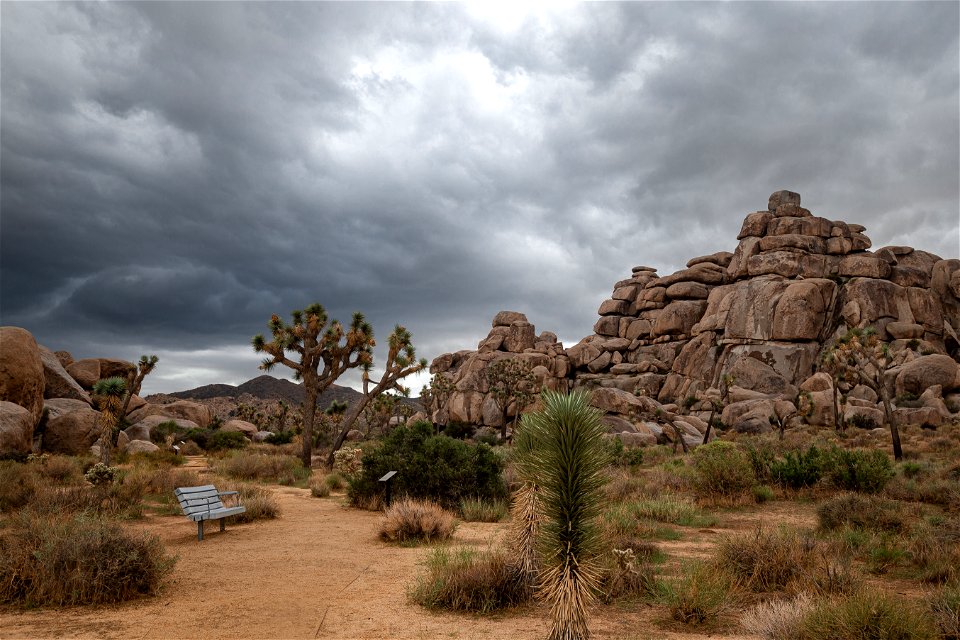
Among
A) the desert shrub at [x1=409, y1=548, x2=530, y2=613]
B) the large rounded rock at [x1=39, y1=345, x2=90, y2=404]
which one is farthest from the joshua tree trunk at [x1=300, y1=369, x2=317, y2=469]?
the desert shrub at [x1=409, y1=548, x2=530, y2=613]

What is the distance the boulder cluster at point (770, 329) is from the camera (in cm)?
5367

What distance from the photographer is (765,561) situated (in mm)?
7820

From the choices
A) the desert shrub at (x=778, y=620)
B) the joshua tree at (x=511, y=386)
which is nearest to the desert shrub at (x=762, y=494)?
the desert shrub at (x=778, y=620)

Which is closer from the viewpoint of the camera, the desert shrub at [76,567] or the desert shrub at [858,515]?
the desert shrub at [76,567]

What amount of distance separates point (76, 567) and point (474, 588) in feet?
16.6

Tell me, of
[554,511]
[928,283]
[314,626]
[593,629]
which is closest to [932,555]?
[593,629]

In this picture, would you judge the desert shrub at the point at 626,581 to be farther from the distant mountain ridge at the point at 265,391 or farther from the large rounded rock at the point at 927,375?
the distant mountain ridge at the point at 265,391

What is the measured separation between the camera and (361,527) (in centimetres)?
1309

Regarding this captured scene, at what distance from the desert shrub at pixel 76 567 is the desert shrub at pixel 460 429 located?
52736 mm

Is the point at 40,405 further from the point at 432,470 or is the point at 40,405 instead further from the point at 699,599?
the point at 699,599

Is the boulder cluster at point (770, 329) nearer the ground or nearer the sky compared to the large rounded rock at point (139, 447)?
nearer the sky

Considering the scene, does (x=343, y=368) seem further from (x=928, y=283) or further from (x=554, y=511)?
(x=928, y=283)

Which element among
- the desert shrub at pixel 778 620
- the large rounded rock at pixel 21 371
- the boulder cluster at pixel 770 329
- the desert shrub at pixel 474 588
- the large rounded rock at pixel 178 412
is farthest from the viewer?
the boulder cluster at pixel 770 329

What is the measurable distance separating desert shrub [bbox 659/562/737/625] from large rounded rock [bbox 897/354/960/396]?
56205mm
